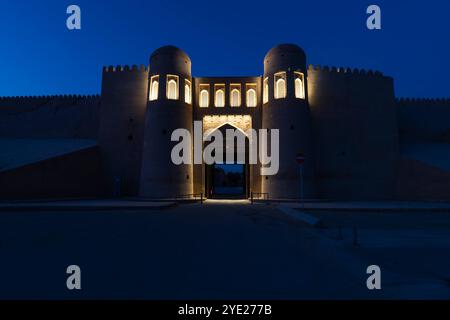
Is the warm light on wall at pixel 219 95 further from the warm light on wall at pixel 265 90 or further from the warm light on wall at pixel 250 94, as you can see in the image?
the warm light on wall at pixel 265 90

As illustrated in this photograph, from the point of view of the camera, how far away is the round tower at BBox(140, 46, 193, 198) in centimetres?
2014

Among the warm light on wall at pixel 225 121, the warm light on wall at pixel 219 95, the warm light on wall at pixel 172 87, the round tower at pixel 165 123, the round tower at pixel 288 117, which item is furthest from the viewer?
the warm light on wall at pixel 225 121

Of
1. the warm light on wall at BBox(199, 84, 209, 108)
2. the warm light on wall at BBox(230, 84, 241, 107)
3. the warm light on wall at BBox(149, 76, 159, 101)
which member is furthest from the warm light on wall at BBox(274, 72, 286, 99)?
the warm light on wall at BBox(149, 76, 159, 101)

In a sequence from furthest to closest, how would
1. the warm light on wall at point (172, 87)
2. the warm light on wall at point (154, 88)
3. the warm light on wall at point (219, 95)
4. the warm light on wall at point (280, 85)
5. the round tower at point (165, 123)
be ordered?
the warm light on wall at point (219, 95) → the warm light on wall at point (154, 88) → the warm light on wall at point (172, 87) → the warm light on wall at point (280, 85) → the round tower at point (165, 123)

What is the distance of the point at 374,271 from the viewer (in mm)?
4152

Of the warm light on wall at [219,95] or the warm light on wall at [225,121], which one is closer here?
the warm light on wall at [219,95]

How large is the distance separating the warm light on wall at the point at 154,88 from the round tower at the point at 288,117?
8563mm

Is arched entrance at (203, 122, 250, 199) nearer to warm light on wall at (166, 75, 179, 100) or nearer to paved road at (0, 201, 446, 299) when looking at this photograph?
warm light on wall at (166, 75, 179, 100)

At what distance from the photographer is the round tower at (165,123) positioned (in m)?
20.1

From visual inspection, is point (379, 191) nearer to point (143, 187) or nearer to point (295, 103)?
point (295, 103)

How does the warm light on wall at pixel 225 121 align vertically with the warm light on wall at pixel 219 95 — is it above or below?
below

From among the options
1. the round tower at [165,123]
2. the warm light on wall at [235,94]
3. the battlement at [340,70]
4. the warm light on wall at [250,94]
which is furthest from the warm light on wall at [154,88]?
the battlement at [340,70]

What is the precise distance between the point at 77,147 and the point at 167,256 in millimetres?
20095
